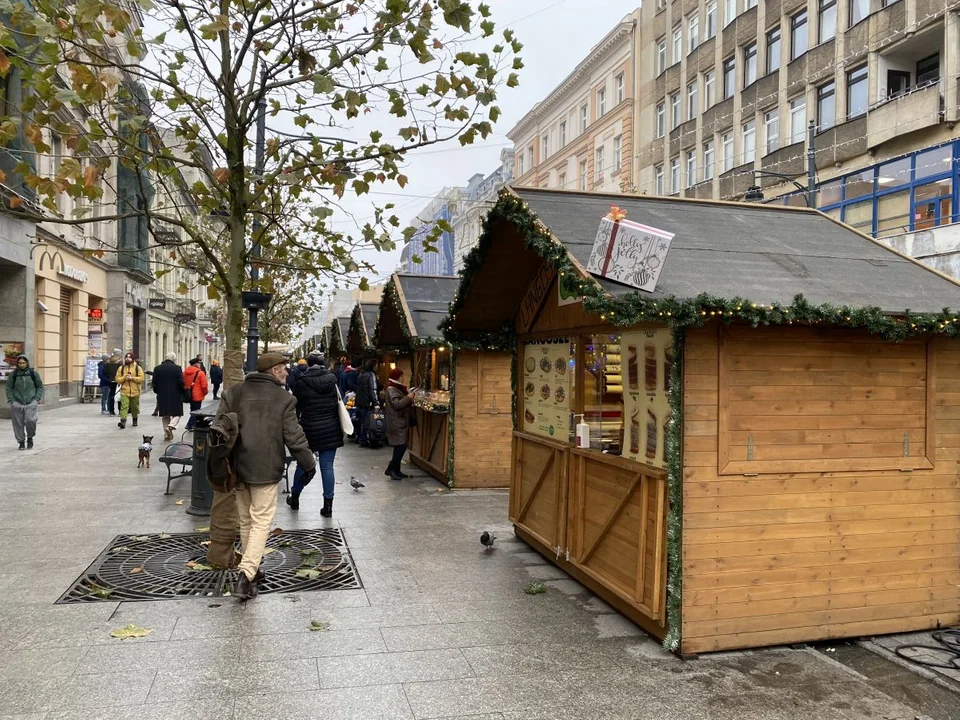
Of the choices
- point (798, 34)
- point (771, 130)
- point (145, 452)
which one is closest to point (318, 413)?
point (145, 452)

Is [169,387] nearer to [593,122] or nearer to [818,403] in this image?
[818,403]

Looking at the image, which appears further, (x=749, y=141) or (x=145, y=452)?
(x=749, y=141)

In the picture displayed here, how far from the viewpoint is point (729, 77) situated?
120ft

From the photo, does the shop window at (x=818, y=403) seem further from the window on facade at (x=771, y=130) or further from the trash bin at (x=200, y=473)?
the window on facade at (x=771, y=130)

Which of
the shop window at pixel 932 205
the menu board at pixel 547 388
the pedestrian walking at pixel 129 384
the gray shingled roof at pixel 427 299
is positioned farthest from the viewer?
the shop window at pixel 932 205

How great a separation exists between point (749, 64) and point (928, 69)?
8.95 m

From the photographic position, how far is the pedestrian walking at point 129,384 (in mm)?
18469

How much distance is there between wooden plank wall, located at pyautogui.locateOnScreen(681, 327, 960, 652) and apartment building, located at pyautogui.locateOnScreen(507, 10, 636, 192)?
116 feet

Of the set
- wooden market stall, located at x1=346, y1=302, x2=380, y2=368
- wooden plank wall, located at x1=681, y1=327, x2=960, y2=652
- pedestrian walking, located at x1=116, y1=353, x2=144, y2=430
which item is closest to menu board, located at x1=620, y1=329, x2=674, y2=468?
wooden plank wall, located at x1=681, y1=327, x2=960, y2=652

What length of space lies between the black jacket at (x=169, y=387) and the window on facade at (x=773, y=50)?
27320 mm

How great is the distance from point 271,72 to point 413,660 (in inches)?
202

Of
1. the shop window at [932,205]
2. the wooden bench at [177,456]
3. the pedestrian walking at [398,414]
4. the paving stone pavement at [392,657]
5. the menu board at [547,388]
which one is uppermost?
the shop window at [932,205]

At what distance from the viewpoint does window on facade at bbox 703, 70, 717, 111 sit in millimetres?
37281

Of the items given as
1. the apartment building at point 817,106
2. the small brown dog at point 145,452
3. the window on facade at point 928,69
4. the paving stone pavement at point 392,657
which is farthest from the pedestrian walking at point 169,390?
the window on facade at point 928,69
